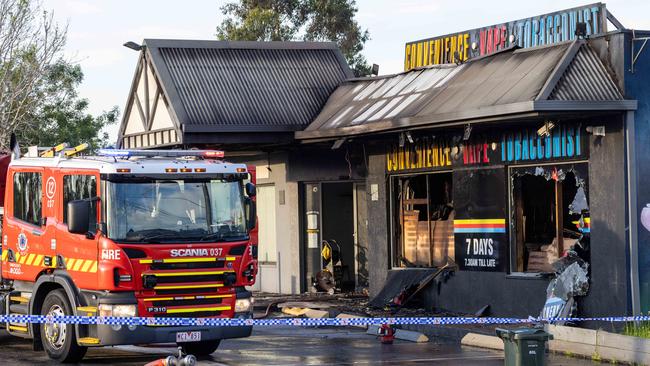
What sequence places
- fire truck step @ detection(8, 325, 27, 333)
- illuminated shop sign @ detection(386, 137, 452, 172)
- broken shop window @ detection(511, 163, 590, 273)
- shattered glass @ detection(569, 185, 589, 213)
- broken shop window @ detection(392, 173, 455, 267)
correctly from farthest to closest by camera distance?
broken shop window @ detection(392, 173, 455, 267), illuminated shop sign @ detection(386, 137, 452, 172), broken shop window @ detection(511, 163, 590, 273), shattered glass @ detection(569, 185, 589, 213), fire truck step @ detection(8, 325, 27, 333)

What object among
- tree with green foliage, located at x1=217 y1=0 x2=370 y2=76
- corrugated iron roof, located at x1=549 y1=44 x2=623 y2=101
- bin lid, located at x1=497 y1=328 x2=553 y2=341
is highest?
tree with green foliage, located at x1=217 y1=0 x2=370 y2=76

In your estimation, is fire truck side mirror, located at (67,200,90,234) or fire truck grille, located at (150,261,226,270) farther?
fire truck grille, located at (150,261,226,270)

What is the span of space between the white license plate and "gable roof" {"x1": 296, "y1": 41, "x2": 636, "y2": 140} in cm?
592

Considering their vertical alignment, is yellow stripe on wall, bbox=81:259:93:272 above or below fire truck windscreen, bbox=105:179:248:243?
below

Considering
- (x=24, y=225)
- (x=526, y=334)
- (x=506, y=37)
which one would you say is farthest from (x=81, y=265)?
(x=506, y=37)

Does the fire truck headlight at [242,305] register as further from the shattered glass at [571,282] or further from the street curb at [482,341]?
the shattered glass at [571,282]

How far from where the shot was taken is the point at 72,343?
586 inches

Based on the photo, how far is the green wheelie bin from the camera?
12.5m

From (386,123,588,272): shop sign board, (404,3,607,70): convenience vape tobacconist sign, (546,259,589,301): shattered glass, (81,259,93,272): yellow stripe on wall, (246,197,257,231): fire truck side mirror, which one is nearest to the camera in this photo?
(81,259,93,272): yellow stripe on wall

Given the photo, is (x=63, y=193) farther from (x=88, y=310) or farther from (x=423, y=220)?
(x=423, y=220)

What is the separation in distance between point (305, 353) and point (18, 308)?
13.0ft

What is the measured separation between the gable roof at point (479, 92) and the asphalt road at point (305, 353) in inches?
146

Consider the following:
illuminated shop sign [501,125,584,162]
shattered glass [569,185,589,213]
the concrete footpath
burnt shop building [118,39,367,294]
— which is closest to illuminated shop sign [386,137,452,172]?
burnt shop building [118,39,367,294]

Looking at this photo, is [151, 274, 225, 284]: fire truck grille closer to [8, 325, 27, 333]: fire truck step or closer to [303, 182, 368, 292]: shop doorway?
[8, 325, 27, 333]: fire truck step
